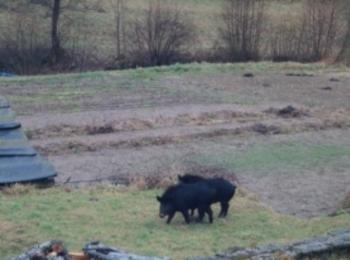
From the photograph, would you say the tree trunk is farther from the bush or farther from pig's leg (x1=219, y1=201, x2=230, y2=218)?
pig's leg (x1=219, y1=201, x2=230, y2=218)

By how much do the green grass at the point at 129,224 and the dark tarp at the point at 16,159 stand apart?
1.62 feet

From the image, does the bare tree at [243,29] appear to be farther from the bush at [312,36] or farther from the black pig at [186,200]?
the black pig at [186,200]

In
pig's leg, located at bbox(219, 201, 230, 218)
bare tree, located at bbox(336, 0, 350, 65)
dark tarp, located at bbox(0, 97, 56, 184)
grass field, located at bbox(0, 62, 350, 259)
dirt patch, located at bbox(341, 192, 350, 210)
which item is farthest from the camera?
bare tree, located at bbox(336, 0, 350, 65)

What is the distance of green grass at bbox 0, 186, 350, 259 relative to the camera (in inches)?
492

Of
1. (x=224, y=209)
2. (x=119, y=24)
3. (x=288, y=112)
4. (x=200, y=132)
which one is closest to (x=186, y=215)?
(x=224, y=209)

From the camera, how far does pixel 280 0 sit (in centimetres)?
4300

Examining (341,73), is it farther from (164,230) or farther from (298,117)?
(164,230)

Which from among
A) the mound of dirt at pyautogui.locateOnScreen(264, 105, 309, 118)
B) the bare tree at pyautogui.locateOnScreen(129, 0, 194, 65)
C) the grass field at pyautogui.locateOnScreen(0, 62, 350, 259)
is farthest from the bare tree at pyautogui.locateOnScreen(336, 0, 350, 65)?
the mound of dirt at pyautogui.locateOnScreen(264, 105, 309, 118)

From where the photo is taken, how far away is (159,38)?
108 feet

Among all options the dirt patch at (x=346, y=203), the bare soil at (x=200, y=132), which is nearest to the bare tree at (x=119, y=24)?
the bare soil at (x=200, y=132)

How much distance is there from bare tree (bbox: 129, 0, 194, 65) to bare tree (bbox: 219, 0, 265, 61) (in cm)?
138

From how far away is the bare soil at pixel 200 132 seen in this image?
16.6m

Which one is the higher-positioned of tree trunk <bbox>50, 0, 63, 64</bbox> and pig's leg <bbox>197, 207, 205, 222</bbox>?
tree trunk <bbox>50, 0, 63, 64</bbox>

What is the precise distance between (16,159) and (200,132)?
551 centimetres
